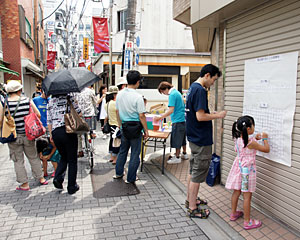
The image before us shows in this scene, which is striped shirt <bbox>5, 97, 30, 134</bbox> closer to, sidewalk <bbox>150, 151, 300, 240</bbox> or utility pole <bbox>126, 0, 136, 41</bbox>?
sidewalk <bbox>150, 151, 300, 240</bbox>

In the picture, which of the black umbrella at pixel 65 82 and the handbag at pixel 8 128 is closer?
the black umbrella at pixel 65 82

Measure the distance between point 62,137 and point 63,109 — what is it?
1.49ft

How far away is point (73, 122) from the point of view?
394cm

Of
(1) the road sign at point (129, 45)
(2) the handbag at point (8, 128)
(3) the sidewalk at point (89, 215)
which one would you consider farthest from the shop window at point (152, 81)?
(2) the handbag at point (8, 128)

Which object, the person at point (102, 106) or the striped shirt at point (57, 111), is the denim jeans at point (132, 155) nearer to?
the striped shirt at point (57, 111)

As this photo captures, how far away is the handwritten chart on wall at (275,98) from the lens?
9.82 feet

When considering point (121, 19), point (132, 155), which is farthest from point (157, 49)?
point (132, 155)

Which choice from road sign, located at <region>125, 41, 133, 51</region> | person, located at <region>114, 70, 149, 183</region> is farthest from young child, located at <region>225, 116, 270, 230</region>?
road sign, located at <region>125, 41, 133, 51</region>

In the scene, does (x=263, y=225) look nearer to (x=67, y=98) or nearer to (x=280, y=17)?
(x=280, y=17)

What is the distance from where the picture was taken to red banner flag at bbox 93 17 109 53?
1439 cm

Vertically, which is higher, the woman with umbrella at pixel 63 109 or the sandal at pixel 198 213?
the woman with umbrella at pixel 63 109

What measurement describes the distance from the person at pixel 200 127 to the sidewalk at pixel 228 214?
1.03ft

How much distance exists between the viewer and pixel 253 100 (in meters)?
3.58

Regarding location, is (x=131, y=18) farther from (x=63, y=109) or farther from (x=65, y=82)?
(x=63, y=109)
